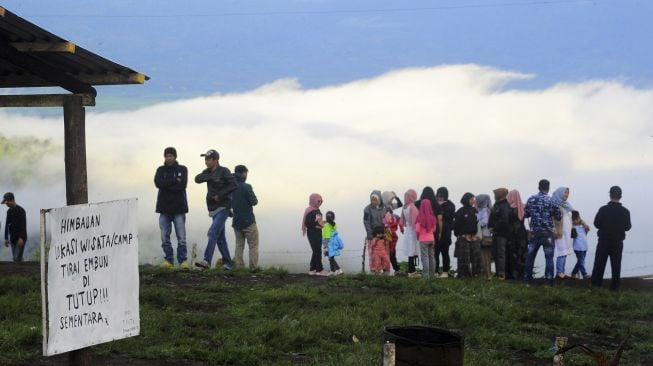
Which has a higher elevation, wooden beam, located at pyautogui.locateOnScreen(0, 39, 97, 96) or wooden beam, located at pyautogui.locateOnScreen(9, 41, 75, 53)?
wooden beam, located at pyautogui.locateOnScreen(9, 41, 75, 53)

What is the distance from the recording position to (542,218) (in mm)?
17344

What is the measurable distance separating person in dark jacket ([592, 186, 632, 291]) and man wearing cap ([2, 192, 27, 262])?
12159mm

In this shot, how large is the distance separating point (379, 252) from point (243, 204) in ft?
10.8

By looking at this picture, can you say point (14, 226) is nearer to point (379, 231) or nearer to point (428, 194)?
point (379, 231)

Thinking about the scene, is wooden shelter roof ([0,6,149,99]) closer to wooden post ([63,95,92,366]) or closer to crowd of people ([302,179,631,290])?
wooden post ([63,95,92,366])

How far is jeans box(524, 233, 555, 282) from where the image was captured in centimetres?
1739

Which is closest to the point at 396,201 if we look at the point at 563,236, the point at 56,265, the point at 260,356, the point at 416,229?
the point at 416,229

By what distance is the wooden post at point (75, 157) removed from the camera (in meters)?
7.52

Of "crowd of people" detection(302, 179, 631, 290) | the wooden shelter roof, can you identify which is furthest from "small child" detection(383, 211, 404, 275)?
the wooden shelter roof

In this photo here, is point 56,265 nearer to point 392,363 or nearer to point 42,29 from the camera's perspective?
point 42,29

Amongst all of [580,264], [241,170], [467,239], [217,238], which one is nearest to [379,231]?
[467,239]

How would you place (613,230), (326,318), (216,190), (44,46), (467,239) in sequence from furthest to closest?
(467,239) → (613,230) → (216,190) → (326,318) → (44,46)

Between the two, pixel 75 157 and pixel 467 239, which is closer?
pixel 75 157

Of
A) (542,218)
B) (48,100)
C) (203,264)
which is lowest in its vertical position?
(203,264)
